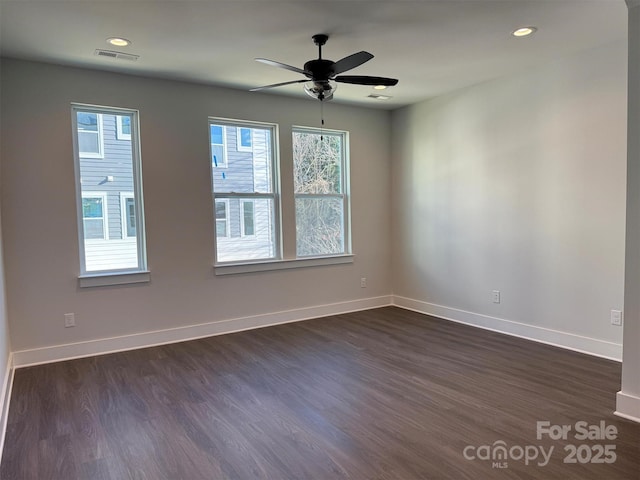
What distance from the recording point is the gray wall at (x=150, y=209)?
3.70 meters

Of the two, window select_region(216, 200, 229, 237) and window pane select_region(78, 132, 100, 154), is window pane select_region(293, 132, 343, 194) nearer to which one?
window select_region(216, 200, 229, 237)

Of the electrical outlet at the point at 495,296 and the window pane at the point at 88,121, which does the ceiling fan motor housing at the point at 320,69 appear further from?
the electrical outlet at the point at 495,296

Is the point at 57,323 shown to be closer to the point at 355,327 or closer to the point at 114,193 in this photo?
the point at 114,193

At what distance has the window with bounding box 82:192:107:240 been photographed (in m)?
4.01

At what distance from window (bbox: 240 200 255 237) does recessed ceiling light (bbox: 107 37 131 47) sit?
196 centimetres

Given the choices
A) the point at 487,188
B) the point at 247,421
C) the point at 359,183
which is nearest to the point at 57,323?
the point at 247,421

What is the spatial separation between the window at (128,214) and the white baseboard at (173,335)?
1.00 metres

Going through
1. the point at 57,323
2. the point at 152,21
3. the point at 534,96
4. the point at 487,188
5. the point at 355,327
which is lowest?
the point at 355,327

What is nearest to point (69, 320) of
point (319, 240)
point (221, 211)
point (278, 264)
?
point (221, 211)

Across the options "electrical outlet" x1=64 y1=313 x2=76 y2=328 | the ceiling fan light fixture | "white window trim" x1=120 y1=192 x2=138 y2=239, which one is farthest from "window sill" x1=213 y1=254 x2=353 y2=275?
the ceiling fan light fixture

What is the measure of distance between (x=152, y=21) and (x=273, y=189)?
2.36 meters

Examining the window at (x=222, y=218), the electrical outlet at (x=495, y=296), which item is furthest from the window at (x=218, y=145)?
the electrical outlet at (x=495, y=296)

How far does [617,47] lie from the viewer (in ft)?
11.4

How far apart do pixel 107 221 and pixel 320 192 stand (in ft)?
7.99
